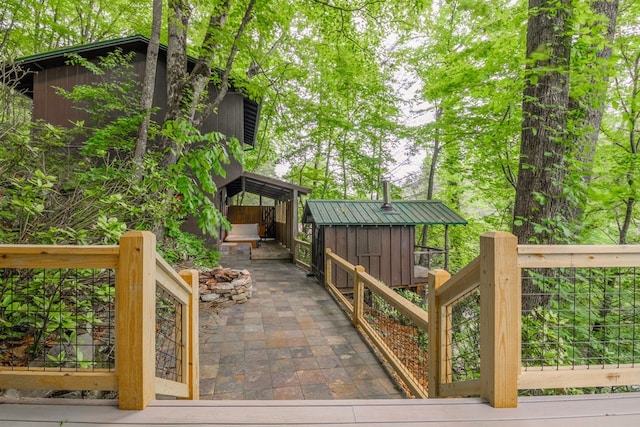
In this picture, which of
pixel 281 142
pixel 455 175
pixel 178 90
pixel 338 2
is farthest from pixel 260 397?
pixel 281 142

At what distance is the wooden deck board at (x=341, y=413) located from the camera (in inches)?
53.6

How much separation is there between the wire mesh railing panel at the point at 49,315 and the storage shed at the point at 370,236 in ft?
15.9

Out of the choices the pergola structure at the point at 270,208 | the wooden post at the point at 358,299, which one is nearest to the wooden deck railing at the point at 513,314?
the wooden post at the point at 358,299

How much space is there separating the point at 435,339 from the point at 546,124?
9.41 ft

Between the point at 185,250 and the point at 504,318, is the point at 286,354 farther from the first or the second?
the point at 185,250

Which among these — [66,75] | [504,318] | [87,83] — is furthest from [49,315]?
[66,75]

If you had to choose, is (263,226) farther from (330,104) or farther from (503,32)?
(503,32)

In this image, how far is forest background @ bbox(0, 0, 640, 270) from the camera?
2.90 metres

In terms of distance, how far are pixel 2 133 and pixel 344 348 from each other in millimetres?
3927

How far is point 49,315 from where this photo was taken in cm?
197

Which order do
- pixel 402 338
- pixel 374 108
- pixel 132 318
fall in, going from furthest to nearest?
pixel 374 108, pixel 402 338, pixel 132 318

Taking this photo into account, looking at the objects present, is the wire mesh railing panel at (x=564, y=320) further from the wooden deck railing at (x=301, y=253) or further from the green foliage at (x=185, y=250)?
the wooden deck railing at (x=301, y=253)

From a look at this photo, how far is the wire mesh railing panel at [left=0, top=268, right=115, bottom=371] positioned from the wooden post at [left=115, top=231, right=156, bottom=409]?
448 millimetres

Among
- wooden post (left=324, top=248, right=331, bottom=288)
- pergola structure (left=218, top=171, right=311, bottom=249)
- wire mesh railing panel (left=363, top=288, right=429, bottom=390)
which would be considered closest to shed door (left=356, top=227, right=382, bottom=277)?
wire mesh railing panel (left=363, top=288, right=429, bottom=390)
